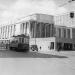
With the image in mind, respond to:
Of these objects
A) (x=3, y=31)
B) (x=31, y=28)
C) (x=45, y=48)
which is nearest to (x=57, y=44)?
(x=45, y=48)

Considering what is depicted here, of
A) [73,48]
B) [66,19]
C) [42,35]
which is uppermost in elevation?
[66,19]

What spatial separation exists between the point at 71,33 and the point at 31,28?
76.9 ft

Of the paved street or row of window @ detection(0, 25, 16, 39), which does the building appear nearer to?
row of window @ detection(0, 25, 16, 39)

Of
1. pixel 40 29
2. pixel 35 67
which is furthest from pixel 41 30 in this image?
pixel 35 67

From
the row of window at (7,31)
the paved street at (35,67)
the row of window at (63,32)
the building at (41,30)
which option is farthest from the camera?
the row of window at (7,31)

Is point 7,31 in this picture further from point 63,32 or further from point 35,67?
point 35,67

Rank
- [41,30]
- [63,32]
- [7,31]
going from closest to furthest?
1. [63,32]
2. [41,30]
3. [7,31]

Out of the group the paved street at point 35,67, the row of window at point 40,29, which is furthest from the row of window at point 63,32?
the paved street at point 35,67

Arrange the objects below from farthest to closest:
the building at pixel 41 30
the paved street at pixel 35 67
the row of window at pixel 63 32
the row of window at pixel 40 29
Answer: the row of window at pixel 40 29
the row of window at pixel 63 32
the building at pixel 41 30
the paved street at pixel 35 67

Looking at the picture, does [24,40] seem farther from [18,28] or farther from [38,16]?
[18,28]

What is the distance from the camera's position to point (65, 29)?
273 feet

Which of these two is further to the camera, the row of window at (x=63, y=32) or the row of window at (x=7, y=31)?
the row of window at (x=7, y=31)

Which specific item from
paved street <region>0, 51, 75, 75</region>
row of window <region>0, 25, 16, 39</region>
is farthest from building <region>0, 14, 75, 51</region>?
paved street <region>0, 51, 75, 75</region>

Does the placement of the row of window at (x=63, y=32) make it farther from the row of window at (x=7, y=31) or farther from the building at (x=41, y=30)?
the row of window at (x=7, y=31)
